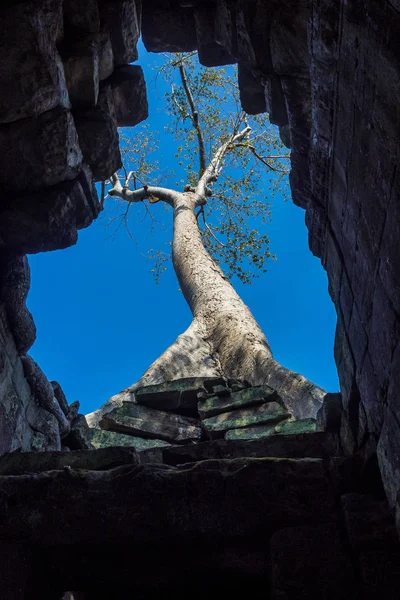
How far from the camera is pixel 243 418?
439 centimetres

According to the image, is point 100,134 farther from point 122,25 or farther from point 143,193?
point 143,193

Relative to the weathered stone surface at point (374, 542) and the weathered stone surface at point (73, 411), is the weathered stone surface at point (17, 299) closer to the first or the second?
the weathered stone surface at point (73, 411)

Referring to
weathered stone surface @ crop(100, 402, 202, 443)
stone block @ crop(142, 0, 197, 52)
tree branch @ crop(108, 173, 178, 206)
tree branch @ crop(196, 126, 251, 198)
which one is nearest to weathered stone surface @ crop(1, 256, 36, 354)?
weathered stone surface @ crop(100, 402, 202, 443)

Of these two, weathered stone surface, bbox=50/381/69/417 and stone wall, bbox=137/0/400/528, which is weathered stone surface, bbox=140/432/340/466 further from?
weathered stone surface, bbox=50/381/69/417

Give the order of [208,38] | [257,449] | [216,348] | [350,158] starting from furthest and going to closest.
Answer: [216,348]
[208,38]
[257,449]
[350,158]

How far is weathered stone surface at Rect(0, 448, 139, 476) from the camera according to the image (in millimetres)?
2930

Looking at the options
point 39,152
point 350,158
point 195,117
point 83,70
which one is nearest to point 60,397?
point 39,152

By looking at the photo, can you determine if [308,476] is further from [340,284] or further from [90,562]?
[340,284]

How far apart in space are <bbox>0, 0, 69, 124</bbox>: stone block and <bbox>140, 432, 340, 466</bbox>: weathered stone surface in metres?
2.40

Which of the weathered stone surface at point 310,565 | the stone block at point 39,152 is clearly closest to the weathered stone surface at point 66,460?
the weathered stone surface at point 310,565

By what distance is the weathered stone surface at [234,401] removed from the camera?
4.59 metres

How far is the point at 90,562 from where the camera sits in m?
2.43

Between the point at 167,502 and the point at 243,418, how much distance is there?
6.63ft

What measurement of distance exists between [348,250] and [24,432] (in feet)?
8.96
